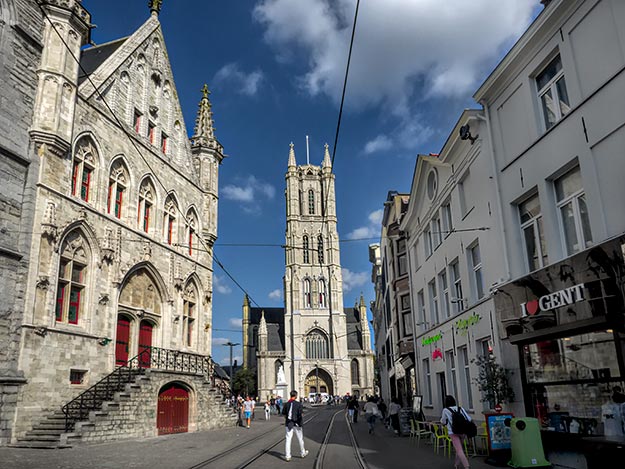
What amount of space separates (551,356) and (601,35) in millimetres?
5910

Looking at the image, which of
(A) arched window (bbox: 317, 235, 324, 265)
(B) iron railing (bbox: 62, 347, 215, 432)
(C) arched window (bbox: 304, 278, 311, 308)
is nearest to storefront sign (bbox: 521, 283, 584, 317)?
(B) iron railing (bbox: 62, 347, 215, 432)

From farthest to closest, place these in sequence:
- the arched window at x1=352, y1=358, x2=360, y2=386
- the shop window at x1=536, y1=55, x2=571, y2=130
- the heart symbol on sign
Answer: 1. the arched window at x1=352, y1=358, x2=360, y2=386
2. the heart symbol on sign
3. the shop window at x1=536, y1=55, x2=571, y2=130

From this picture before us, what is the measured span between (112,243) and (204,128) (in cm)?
1151

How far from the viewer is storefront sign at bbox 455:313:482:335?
A: 13.8 metres

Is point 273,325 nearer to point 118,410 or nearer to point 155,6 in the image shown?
point 155,6

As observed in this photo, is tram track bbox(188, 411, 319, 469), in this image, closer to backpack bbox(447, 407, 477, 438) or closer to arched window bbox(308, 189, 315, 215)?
backpack bbox(447, 407, 477, 438)

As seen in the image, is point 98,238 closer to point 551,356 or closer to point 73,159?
point 73,159

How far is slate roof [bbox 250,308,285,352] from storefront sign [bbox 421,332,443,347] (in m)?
71.1

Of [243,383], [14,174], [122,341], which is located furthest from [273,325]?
[14,174]

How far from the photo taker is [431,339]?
18.8 meters

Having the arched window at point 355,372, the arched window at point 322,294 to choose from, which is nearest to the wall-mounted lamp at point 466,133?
the arched window at point 322,294

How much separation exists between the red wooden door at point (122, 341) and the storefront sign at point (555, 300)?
50.7 ft

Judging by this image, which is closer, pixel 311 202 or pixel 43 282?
pixel 43 282

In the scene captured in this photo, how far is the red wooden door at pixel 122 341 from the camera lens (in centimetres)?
2021
